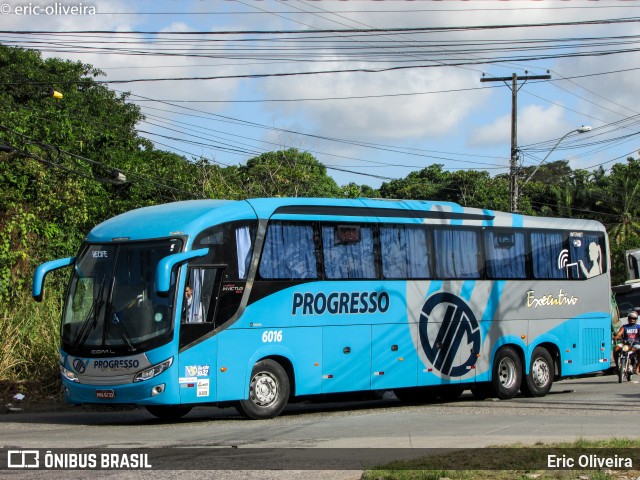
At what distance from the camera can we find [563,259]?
21125 mm

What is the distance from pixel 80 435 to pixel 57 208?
50.4 ft

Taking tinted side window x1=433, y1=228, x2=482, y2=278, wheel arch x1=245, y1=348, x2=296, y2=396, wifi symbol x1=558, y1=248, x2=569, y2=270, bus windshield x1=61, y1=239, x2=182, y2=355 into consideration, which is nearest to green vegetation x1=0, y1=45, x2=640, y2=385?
bus windshield x1=61, y1=239, x2=182, y2=355

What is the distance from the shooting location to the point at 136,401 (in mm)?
14211

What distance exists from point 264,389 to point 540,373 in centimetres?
759

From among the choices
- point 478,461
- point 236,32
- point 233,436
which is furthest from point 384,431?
point 236,32

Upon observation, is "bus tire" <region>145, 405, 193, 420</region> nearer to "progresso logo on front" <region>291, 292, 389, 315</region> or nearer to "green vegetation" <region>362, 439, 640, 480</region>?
"progresso logo on front" <region>291, 292, 389, 315</region>

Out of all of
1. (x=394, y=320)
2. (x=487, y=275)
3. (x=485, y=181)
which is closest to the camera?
(x=394, y=320)

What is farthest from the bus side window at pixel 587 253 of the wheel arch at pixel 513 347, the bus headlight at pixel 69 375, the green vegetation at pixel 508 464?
the bus headlight at pixel 69 375

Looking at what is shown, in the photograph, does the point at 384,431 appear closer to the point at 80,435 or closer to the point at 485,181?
the point at 80,435

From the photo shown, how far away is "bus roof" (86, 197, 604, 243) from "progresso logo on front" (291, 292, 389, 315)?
133 cm

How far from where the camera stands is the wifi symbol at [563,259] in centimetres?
2105

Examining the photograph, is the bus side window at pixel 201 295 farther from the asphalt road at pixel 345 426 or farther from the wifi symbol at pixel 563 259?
the wifi symbol at pixel 563 259

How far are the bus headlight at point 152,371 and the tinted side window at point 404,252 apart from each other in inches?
190

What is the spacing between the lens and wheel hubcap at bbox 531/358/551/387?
2047 centimetres
